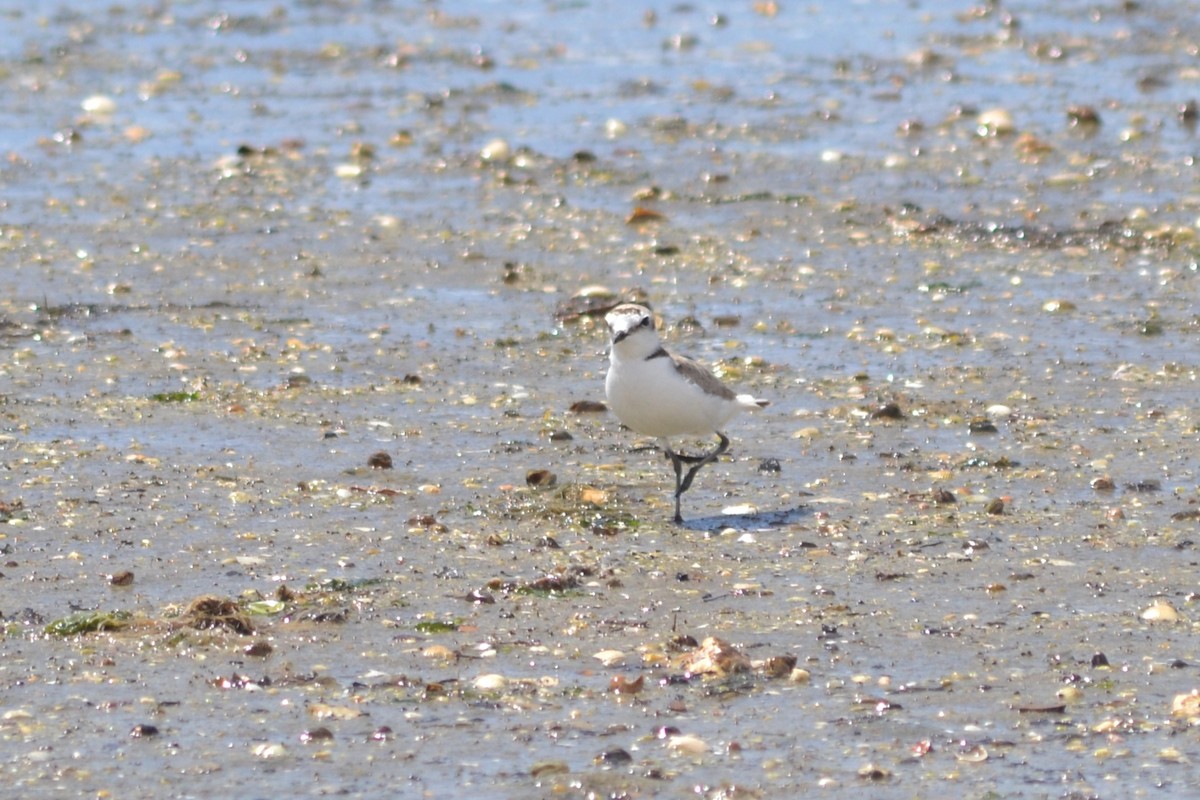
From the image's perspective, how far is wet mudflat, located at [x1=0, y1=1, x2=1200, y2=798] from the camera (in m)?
5.73

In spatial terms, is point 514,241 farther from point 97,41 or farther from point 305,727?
point 97,41

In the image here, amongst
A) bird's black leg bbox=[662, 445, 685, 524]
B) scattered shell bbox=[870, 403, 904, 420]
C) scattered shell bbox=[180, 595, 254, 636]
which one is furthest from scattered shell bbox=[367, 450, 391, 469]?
scattered shell bbox=[870, 403, 904, 420]

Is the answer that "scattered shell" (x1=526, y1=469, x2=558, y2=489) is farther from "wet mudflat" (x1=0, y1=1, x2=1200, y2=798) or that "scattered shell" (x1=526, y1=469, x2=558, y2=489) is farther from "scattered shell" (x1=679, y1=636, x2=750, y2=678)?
"scattered shell" (x1=679, y1=636, x2=750, y2=678)

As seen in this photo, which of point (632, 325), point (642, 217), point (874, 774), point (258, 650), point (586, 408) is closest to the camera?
point (874, 774)

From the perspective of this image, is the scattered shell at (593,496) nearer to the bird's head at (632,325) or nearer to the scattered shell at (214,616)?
the bird's head at (632,325)

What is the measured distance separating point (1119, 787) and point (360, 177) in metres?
10.1

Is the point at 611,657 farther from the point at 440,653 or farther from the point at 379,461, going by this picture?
the point at 379,461

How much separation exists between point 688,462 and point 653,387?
0.58 metres

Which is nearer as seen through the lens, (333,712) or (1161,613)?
(333,712)

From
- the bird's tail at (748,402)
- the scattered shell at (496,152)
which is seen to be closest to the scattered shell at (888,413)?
the bird's tail at (748,402)

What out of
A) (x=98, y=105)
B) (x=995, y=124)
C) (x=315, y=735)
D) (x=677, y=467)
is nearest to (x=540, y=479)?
(x=677, y=467)

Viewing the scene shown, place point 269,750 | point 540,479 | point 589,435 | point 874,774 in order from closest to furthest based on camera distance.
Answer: point 874,774
point 269,750
point 540,479
point 589,435

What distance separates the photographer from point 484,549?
7.45 meters

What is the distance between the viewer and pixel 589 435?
9133 mm
